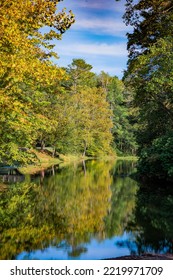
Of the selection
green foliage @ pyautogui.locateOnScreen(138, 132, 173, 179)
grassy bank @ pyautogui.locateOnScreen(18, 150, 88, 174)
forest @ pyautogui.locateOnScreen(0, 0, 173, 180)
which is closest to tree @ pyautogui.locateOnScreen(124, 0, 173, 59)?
forest @ pyautogui.locateOnScreen(0, 0, 173, 180)

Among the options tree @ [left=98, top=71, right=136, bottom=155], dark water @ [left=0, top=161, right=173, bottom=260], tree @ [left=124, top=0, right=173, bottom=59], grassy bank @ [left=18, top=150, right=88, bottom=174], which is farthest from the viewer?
tree @ [left=98, top=71, right=136, bottom=155]

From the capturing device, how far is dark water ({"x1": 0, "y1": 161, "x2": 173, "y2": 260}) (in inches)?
481

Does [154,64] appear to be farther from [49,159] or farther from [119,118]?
[119,118]

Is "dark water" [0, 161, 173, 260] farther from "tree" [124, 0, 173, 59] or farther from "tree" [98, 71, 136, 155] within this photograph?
"tree" [98, 71, 136, 155]

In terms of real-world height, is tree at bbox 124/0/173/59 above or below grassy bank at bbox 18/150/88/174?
above

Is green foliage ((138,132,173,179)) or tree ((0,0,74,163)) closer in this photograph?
tree ((0,0,74,163))

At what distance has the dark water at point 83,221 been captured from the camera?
12219 mm

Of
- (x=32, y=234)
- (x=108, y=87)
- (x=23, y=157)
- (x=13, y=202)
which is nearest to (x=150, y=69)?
(x=23, y=157)

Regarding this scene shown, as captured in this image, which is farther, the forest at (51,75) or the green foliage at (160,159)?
the green foliage at (160,159)

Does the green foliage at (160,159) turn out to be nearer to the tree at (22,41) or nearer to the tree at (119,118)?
the tree at (22,41)

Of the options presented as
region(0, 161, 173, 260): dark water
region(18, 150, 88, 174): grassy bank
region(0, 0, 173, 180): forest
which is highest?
region(0, 0, 173, 180): forest

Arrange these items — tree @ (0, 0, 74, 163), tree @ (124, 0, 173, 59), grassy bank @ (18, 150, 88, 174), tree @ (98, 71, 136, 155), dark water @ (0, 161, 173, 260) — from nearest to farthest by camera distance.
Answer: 1. dark water @ (0, 161, 173, 260)
2. tree @ (0, 0, 74, 163)
3. tree @ (124, 0, 173, 59)
4. grassy bank @ (18, 150, 88, 174)
5. tree @ (98, 71, 136, 155)

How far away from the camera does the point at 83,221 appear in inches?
665

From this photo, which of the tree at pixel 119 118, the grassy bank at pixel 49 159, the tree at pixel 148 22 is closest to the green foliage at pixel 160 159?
the tree at pixel 148 22
